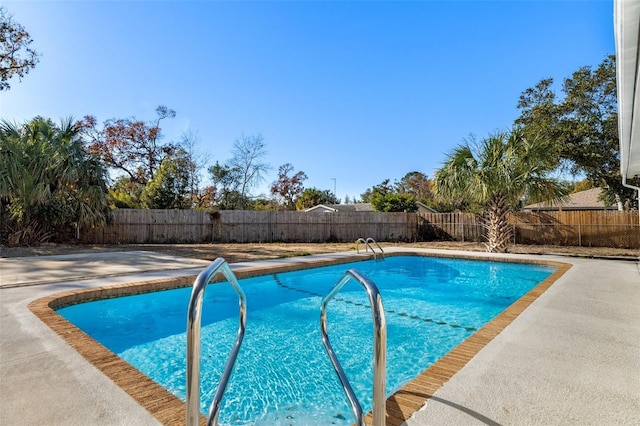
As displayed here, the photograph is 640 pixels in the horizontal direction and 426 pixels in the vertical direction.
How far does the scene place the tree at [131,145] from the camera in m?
22.0

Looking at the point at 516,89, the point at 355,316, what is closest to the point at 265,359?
the point at 355,316

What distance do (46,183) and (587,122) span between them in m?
22.3

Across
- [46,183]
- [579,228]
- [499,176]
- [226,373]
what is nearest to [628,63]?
[226,373]

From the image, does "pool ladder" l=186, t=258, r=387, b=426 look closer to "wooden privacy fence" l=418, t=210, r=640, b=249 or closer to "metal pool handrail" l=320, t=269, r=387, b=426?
"metal pool handrail" l=320, t=269, r=387, b=426

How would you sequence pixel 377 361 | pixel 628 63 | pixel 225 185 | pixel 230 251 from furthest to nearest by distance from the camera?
pixel 225 185
pixel 230 251
pixel 628 63
pixel 377 361

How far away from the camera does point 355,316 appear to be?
17.5 ft

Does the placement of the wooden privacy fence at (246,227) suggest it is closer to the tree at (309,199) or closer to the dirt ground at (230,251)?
the dirt ground at (230,251)

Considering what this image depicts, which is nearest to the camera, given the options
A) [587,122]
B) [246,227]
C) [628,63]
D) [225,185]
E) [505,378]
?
[505,378]

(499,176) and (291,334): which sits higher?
(499,176)

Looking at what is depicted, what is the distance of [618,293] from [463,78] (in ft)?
34.4

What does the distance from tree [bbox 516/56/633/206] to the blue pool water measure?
1115 centimetres

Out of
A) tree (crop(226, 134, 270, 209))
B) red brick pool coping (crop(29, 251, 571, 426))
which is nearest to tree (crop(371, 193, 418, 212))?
tree (crop(226, 134, 270, 209))

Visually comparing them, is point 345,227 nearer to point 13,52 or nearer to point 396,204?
point 396,204

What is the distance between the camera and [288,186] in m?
31.2
